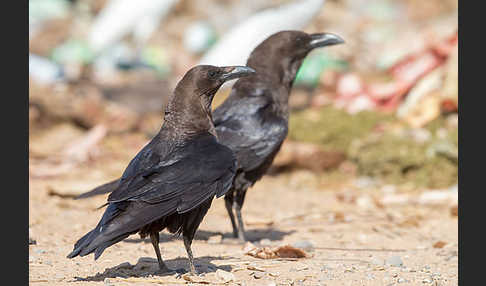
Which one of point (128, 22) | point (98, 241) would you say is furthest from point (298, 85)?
point (98, 241)

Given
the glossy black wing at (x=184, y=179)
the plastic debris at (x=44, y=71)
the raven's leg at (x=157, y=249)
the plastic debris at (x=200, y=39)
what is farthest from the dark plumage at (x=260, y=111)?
the plastic debris at (x=200, y=39)

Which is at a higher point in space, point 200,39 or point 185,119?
point 200,39

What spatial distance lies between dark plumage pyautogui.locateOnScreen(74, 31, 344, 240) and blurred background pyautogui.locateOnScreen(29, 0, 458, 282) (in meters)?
1.06

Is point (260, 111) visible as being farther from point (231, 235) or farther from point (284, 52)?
point (231, 235)

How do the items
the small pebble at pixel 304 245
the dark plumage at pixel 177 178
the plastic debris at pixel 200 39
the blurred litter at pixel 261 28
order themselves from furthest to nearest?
1. the plastic debris at pixel 200 39
2. the blurred litter at pixel 261 28
3. the small pebble at pixel 304 245
4. the dark plumage at pixel 177 178

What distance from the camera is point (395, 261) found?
17.0 feet

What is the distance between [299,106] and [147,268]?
6.99 m

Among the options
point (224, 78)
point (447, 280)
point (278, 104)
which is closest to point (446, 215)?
point (278, 104)

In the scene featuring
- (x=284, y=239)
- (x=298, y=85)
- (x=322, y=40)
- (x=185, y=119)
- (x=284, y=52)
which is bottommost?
(x=284, y=239)

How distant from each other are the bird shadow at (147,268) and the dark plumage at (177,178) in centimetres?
14

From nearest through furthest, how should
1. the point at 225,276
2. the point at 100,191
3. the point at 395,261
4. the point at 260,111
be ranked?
the point at 225,276 < the point at 395,261 < the point at 100,191 < the point at 260,111

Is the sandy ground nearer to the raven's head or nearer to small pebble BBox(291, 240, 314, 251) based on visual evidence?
small pebble BBox(291, 240, 314, 251)

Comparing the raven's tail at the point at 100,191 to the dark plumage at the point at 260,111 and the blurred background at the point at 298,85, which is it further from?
the blurred background at the point at 298,85

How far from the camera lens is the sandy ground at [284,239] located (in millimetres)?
4582
